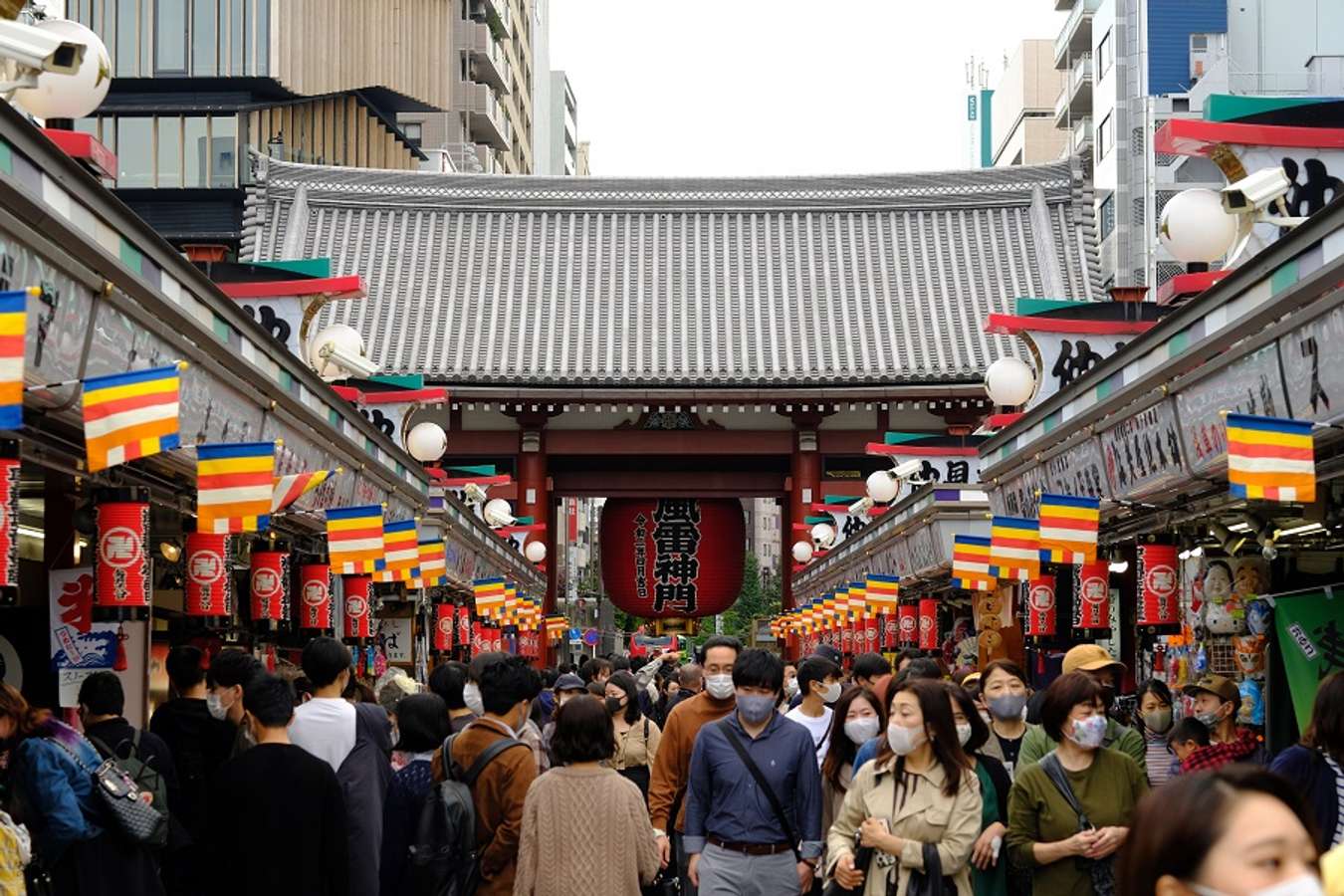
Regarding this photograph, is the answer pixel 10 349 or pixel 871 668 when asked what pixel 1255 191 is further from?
pixel 10 349

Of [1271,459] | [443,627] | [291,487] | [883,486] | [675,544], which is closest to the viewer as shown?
[1271,459]

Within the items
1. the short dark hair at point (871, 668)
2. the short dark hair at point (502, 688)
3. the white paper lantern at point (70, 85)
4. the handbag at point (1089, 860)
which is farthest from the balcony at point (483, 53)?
the handbag at point (1089, 860)

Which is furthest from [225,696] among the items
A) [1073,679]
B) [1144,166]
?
[1144,166]

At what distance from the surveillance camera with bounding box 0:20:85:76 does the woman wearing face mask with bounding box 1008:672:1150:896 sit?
219 inches

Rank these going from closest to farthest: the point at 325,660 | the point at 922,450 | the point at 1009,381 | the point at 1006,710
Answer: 1. the point at 325,660
2. the point at 1006,710
3. the point at 1009,381
4. the point at 922,450

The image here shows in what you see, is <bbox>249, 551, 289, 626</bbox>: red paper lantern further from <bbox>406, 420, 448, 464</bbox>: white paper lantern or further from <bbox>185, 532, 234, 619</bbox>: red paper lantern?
<bbox>406, 420, 448, 464</bbox>: white paper lantern

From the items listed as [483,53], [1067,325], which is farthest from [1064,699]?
[483,53]

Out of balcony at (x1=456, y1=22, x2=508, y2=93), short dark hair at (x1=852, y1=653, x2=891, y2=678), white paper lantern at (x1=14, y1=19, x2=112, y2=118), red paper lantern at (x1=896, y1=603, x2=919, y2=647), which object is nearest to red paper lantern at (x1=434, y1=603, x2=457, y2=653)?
red paper lantern at (x1=896, y1=603, x2=919, y2=647)

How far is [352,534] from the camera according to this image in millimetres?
13922

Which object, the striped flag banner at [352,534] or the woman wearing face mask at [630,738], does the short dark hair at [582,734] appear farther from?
the striped flag banner at [352,534]

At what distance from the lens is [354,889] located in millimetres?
8977

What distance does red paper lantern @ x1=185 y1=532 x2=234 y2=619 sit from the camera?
11656 millimetres

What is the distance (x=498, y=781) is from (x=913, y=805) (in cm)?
188

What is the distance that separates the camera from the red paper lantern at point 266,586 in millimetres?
13461
